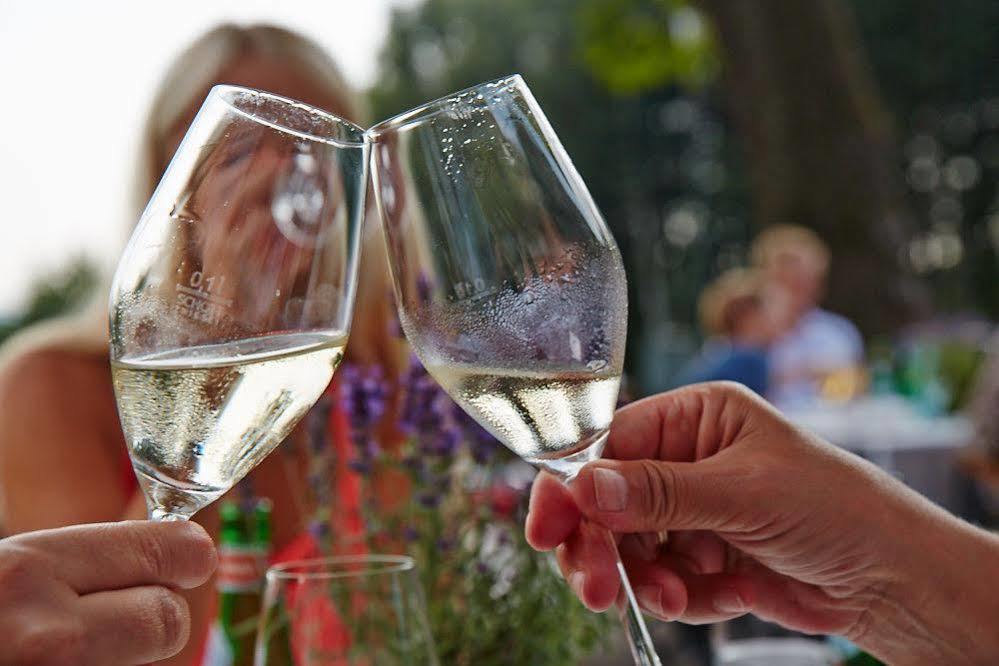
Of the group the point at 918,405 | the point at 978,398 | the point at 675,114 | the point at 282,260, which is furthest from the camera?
the point at 675,114

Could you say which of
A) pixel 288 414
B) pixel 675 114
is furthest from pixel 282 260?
pixel 675 114

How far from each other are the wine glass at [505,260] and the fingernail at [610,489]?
0.07 metres

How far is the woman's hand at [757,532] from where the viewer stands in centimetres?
77

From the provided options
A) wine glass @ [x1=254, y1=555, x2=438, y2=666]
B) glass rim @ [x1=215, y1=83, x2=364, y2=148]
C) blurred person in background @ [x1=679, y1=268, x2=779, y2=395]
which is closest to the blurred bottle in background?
wine glass @ [x1=254, y1=555, x2=438, y2=666]

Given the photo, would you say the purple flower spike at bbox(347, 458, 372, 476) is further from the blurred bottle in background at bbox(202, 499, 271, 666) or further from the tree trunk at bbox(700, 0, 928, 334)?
the tree trunk at bbox(700, 0, 928, 334)

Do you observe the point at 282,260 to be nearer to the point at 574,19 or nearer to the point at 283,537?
the point at 283,537

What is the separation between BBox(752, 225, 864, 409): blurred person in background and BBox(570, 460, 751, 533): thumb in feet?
13.7

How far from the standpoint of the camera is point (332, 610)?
0.73m

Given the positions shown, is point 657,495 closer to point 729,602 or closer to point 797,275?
point 729,602

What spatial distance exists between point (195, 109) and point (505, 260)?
47.6 inches

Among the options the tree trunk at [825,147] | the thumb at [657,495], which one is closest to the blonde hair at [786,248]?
the tree trunk at [825,147]

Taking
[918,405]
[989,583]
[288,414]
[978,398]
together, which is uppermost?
[288,414]

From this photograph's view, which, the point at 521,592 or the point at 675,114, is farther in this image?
the point at 675,114

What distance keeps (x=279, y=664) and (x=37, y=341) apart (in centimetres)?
128
